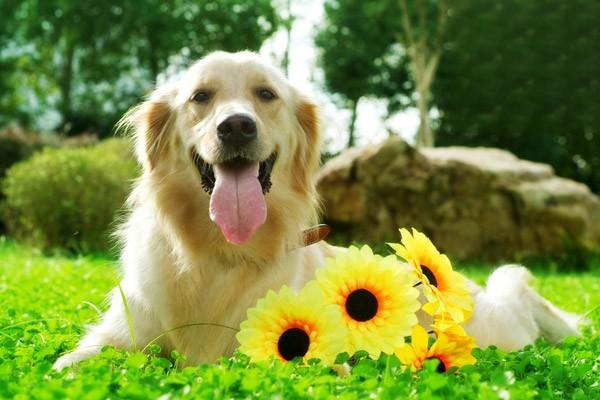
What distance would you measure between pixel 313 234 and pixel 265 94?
2.52 ft

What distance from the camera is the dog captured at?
303 cm

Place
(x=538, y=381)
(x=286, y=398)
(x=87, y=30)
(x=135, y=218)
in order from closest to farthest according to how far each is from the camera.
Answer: (x=286, y=398)
(x=538, y=381)
(x=135, y=218)
(x=87, y=30)

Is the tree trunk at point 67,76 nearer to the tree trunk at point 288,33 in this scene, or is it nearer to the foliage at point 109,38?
the foliage at point 109,38

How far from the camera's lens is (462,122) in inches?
945

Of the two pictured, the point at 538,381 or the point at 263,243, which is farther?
the point at 263,243

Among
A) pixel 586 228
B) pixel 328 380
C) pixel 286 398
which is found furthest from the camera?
pixel 586 228

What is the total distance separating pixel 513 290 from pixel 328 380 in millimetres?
2209

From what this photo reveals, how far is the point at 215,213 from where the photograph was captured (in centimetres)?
305

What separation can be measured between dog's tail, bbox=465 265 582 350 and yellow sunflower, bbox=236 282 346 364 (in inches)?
62.3

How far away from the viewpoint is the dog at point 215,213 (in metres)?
3.03

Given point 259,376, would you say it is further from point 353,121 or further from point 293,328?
point 353,121

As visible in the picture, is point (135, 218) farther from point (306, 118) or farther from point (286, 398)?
point (286, 398)

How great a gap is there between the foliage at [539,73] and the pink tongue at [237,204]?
18.9 metres

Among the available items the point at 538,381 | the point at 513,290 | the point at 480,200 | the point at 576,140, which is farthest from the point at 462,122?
the point at 538,381
